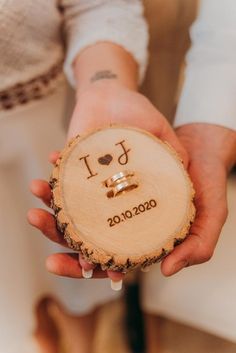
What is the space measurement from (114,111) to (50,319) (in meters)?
0.51

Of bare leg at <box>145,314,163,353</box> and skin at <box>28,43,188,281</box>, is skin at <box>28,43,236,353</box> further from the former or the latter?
bare leg at <box>145,314,163,353</box>

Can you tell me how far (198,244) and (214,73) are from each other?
25 centimetres

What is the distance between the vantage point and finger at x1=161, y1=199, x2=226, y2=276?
51 centimetres

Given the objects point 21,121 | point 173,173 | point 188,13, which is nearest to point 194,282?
point 173,173

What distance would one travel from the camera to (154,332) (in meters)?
0.94

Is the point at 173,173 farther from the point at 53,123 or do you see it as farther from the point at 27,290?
the point at 27,290

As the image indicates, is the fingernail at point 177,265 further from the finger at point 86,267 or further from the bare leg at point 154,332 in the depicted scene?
the bare leg at point 154,332

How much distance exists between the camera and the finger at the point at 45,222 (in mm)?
535

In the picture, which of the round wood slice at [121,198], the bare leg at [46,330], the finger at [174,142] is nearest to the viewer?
the round wood slice at [121,198]

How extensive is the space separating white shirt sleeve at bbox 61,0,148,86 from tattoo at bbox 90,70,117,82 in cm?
4

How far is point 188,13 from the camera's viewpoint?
853mm

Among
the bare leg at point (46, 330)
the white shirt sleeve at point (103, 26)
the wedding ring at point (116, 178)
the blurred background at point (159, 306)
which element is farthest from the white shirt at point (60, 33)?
the bare leg at point (46, 330)

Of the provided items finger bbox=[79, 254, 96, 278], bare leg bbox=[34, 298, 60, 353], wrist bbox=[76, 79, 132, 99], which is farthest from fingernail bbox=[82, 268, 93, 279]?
bare leg bbox=[34, 298, 60, 353]

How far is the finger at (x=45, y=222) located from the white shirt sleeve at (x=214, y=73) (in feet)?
0.78
